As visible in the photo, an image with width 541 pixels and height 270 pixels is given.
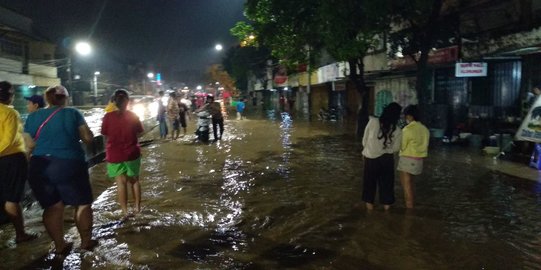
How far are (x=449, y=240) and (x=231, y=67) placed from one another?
4983cm

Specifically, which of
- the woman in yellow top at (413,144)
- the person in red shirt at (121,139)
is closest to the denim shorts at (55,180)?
the person in red shirt at (121,139)

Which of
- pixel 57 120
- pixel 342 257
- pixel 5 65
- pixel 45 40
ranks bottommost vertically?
pixel 342 257

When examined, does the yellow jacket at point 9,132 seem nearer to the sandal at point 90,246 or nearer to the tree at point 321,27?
the sandal at point 90,246

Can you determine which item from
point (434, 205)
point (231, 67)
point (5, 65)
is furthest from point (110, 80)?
point (434, 205)

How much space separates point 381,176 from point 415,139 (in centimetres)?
75

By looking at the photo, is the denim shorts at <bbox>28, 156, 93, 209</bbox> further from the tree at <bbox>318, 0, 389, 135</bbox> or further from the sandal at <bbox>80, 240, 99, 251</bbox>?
the tree at <bbox>318, 0, 389, 135</bbox>

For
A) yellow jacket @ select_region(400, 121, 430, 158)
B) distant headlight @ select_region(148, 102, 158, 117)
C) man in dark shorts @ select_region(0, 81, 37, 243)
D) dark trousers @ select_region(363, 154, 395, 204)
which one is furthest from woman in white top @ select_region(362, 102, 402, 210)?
distant headlight @ select_region(148, 102, 158, 117)

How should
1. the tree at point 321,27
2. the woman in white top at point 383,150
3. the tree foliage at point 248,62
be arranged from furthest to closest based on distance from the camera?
the tree foliage at point 248,62
the tree at point 321,27
the woman in white top at point 383,150

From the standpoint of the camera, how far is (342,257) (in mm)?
4777

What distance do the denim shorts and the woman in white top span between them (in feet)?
12.8

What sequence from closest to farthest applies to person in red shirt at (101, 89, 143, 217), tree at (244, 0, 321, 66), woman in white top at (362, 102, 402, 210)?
person in red shirt at (101, 89, 143, 217), woman in white top at (362, 102, 402, 210), tree at (244, 0, 321, 66)

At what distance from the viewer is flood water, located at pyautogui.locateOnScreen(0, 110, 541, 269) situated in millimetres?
4703

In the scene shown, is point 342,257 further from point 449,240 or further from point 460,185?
point 460,185

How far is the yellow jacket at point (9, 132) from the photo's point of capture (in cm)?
476
